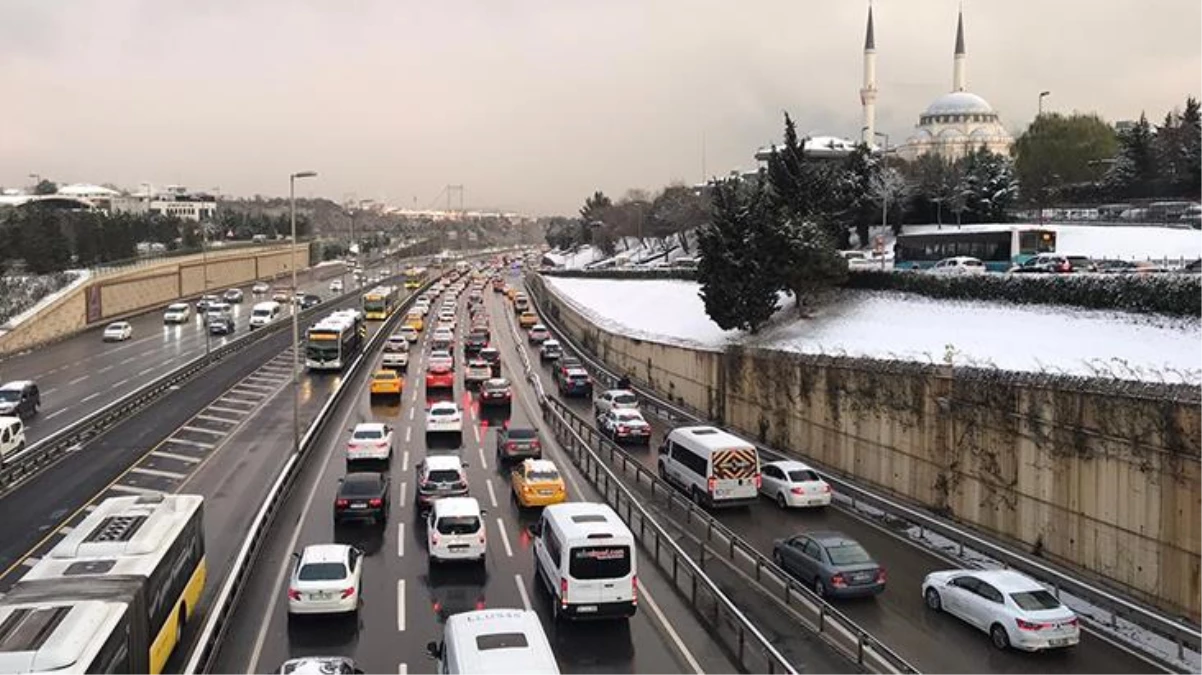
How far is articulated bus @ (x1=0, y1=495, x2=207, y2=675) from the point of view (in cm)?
1205

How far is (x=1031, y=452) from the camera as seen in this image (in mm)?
24016

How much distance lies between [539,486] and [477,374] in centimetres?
2639

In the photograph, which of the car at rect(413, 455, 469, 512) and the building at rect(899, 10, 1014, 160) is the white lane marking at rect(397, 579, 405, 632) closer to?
the car at rect(413, 455, 469, 512)

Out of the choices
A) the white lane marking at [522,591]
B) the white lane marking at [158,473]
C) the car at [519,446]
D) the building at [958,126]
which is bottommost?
the white lane marking at [522,591]

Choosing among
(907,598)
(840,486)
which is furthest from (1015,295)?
(907,598)

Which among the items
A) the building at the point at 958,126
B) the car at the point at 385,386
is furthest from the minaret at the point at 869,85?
the car at the point at 385,386

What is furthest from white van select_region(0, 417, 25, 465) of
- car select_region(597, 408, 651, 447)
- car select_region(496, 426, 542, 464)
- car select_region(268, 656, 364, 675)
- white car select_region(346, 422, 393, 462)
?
car select_region(268, 656, 364, 675)

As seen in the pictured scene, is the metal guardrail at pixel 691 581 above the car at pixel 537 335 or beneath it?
beneath

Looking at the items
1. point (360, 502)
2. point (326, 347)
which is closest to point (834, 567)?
point (360, 502)

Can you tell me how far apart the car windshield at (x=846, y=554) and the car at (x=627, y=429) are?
17.8 meters

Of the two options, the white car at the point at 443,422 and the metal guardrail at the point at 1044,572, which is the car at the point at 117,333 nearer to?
the white car at the point at 443,422

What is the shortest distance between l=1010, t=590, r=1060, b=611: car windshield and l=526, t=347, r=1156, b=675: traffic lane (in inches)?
33.7

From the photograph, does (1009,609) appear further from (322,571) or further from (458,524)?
(322,571)

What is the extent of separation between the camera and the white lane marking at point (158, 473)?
105ft
